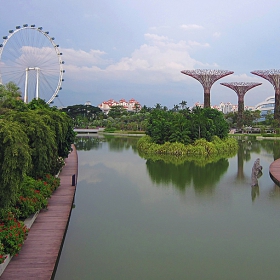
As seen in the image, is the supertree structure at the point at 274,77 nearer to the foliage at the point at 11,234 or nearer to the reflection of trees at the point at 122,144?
Result: the reflection of trees at the point at 122,144

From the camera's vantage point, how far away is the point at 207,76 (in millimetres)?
46031

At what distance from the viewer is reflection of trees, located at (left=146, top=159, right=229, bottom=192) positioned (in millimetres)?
16734

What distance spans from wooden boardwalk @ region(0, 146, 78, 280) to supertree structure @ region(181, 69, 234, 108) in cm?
3647

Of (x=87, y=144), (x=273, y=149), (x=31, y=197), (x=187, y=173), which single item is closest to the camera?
(x=31, y=197)

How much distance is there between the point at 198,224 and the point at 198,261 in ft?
7.90

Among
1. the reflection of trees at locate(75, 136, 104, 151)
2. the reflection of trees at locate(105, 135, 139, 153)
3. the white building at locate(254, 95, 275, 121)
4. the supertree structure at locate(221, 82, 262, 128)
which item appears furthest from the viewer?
the white building at locate(254, 95, 275, 121)

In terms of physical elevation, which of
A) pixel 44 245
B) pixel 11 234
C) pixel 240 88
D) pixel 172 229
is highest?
pixel 240 88

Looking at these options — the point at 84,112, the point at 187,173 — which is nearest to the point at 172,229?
the point at 187,173

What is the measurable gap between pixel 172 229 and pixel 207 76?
3819cm

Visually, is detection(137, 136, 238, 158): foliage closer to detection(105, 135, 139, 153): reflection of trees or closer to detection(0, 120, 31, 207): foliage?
detection(105, 135, 139, 153): reflection of trees

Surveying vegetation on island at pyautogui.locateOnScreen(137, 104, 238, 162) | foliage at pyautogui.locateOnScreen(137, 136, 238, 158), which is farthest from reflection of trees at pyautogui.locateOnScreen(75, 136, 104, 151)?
foliage at pyautogui.locateOnScreen(137, 136, 238, 158)

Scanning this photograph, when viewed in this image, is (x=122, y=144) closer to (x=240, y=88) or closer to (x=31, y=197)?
(x=240, y=88)

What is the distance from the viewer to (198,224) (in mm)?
10547

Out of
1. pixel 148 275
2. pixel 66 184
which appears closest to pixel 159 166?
pixel 66 184
